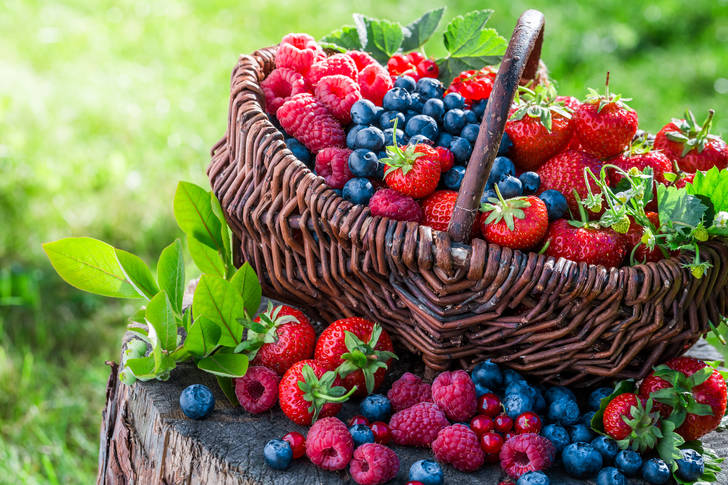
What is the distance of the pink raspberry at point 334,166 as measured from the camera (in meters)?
1.44

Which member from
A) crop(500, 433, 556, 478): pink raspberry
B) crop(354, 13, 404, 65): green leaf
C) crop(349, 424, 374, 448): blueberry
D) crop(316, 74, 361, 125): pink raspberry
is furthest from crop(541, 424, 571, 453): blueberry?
crop(354, 13, 404, 65): green leaf

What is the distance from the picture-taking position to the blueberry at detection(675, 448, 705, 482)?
124cm

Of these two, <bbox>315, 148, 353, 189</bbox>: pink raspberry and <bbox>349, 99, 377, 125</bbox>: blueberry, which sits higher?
<bbox>349, 99, 377, 125</bbox>: blueberry

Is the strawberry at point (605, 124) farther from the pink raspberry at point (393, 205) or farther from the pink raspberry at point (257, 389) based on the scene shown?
the pink raspberry at point (257, 389)

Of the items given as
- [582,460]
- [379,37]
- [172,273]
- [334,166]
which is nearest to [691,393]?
[582,460]

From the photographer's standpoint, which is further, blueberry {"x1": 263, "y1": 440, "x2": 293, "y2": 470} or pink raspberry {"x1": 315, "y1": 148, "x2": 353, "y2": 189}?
pink raspberry {"x1": 315, "y1": 148, "x2": 353, "y2": 189}

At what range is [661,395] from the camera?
1282 millimetres

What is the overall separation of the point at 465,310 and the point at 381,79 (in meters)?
0.61

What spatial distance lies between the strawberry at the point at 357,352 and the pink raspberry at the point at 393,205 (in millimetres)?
218

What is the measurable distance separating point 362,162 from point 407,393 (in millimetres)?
472

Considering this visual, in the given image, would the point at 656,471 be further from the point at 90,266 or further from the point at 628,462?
the point at 90,266

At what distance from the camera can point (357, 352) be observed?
1330 mm

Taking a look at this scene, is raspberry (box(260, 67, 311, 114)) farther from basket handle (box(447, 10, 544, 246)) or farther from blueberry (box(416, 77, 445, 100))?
basket handle (box(447, 10, 544, 246))

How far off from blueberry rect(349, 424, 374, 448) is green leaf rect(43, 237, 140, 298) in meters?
0.53
